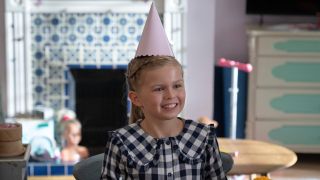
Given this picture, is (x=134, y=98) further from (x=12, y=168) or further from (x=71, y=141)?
(x=71, y=141)

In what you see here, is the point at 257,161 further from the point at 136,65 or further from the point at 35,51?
the point at 35,51

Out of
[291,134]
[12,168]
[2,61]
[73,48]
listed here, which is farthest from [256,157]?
[2,61]

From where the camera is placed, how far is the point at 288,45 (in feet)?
11.9

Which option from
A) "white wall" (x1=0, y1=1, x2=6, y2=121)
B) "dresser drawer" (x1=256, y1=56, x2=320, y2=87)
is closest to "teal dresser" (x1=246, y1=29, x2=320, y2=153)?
"dresser drawer" (x1=256, y1=56, x2=320, y2=87)

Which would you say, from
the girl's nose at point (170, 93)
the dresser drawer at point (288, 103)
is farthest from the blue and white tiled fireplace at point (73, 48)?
the girl's nose at point (170, 93)

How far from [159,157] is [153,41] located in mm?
261

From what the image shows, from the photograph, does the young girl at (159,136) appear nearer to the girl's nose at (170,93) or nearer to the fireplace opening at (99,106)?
the girl's nose at (170,93)

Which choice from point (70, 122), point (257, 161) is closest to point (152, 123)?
point (257, 161)

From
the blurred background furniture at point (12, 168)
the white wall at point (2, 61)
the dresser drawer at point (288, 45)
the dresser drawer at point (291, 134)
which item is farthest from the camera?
the dresser drawer at point (291, 134)

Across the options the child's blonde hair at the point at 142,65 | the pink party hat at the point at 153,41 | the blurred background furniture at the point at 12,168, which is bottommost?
the blurred background furniture at the point at 12,168

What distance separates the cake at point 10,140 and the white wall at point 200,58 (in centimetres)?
183

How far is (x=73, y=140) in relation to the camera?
3.38 meters

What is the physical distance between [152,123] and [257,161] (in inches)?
46.8

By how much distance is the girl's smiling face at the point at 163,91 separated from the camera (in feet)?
3.97
